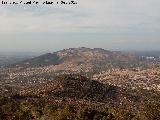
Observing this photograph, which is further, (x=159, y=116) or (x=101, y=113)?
(x=101, y=113)

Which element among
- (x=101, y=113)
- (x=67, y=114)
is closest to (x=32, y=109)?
(x=67, y=114)

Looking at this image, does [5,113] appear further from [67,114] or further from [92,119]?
[92,119]

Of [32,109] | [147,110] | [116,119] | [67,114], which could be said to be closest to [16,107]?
[32,109]

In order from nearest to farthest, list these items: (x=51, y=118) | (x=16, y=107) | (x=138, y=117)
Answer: (x=51, y=118) < (x=138, y=117) < (x=16, y=107)

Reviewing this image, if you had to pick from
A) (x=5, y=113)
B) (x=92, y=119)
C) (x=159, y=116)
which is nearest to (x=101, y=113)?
(x=92, y=119)

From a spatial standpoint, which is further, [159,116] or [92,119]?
[92,119]

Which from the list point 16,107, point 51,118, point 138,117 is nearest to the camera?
point 51,118

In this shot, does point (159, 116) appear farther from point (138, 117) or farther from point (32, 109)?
point (32, 109)

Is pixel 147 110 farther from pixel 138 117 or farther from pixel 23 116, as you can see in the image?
pixel 23 116
